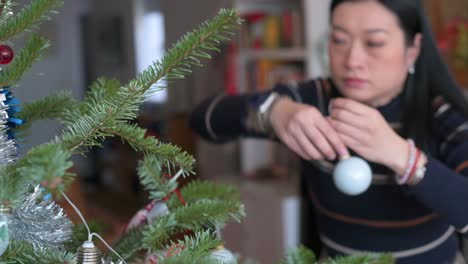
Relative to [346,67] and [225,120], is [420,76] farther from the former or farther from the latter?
[225,120]

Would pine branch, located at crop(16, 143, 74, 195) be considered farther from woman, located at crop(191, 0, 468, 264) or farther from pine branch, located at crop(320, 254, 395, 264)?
woman, located at crop(191, 0, 468, 264)

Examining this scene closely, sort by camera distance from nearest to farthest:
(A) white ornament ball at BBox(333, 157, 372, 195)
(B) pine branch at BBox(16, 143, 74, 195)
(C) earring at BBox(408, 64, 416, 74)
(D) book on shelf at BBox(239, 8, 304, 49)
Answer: (B) pine branch at BBox(16, 143, 74, 195), (A) white ornament ball at BBox(333, 157, 372, 195), (C) earring at BBox(408, 64, 416, 74), (D) book on shelf at BBox(239, 8, 304, 49)

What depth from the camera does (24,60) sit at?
0.50 metres

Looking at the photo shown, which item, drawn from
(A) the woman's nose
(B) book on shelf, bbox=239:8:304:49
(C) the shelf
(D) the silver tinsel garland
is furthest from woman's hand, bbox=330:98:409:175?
(B) book on shelf, bbox=239:8:304:49

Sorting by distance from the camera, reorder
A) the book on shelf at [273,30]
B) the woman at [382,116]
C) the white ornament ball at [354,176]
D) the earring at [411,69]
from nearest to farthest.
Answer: the white ornament ball at [354,176]
the woman at [382,116]
the earring at [411,69]
the book on shelf at [273,30]

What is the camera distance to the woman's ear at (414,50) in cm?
98

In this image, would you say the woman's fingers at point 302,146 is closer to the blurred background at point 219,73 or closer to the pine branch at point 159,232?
the blurred background at point 219,73

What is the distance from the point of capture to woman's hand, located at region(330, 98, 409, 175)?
2.41ft

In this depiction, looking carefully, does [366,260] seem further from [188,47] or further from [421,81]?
[421,81]

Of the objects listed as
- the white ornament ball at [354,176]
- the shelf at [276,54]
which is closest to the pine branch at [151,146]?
the white ornament ball at [354,176]

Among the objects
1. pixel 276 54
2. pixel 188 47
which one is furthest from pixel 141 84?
pixel 276 54

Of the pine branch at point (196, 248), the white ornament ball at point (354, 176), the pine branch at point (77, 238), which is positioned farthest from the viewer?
the white ornament ball at point (354, 176)

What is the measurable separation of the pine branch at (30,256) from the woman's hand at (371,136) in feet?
1.36

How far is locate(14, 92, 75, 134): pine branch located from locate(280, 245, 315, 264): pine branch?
27cm
